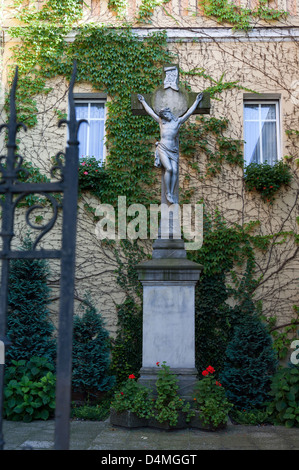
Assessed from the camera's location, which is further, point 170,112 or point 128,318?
point 128,318

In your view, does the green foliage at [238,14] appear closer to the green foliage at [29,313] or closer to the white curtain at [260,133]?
the white curtain at [260,133]

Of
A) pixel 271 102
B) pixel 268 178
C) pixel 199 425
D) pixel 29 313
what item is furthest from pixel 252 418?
pixel 271 102

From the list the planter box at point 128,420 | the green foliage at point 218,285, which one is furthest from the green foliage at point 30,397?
the green foliage at point 218,285

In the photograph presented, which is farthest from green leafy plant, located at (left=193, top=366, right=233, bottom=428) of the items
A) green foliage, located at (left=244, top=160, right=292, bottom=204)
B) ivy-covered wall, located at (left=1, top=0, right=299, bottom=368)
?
green foliage, located at (left=244, top=160, right=292, bottom=204)

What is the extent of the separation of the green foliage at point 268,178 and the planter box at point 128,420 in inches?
171

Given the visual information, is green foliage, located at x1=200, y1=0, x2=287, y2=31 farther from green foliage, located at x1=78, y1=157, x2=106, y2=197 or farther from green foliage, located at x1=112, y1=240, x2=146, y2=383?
green foliage, located at x1=112, y1=240, x2=146, y2=383

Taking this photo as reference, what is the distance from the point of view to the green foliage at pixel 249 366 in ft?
19.1

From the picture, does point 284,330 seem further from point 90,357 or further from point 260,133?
point 260,133

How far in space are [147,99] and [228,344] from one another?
3.85 metres

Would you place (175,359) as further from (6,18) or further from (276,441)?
(6,18)

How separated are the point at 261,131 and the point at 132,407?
219 inches

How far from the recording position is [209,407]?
445cm

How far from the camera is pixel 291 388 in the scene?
5.00m

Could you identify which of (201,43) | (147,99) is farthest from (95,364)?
(201,43)
